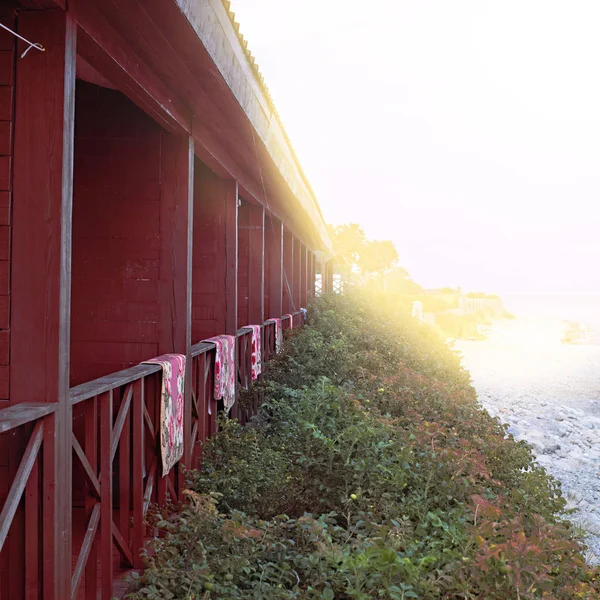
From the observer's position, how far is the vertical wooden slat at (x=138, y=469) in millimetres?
3447

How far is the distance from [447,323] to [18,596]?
43741 millimetres

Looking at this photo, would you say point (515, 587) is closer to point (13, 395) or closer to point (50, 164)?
point (13, 395)

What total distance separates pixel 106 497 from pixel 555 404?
1917 cm

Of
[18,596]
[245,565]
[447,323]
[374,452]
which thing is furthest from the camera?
[447,323]

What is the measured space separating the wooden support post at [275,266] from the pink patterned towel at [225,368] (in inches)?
157

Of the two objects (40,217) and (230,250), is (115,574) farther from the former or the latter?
(230,250)

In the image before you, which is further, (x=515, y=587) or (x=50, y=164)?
(x=515, y=587)

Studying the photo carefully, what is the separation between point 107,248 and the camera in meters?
4.75

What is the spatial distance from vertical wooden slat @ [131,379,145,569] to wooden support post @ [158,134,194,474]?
0.90 m

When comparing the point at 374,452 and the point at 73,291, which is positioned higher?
the point at 73,291

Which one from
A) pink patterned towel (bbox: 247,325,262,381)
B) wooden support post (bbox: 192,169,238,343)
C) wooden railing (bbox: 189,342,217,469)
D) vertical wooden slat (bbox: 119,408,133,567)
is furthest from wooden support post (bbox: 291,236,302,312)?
vertical wooden slat (bbox: 119,408,133,567)

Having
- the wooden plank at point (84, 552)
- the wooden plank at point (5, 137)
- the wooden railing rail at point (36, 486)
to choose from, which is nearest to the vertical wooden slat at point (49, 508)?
the wooden railing rail at point (36, 486)

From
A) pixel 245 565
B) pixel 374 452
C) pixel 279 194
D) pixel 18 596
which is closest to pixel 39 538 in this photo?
pixel 18 596

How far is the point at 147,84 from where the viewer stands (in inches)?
141
